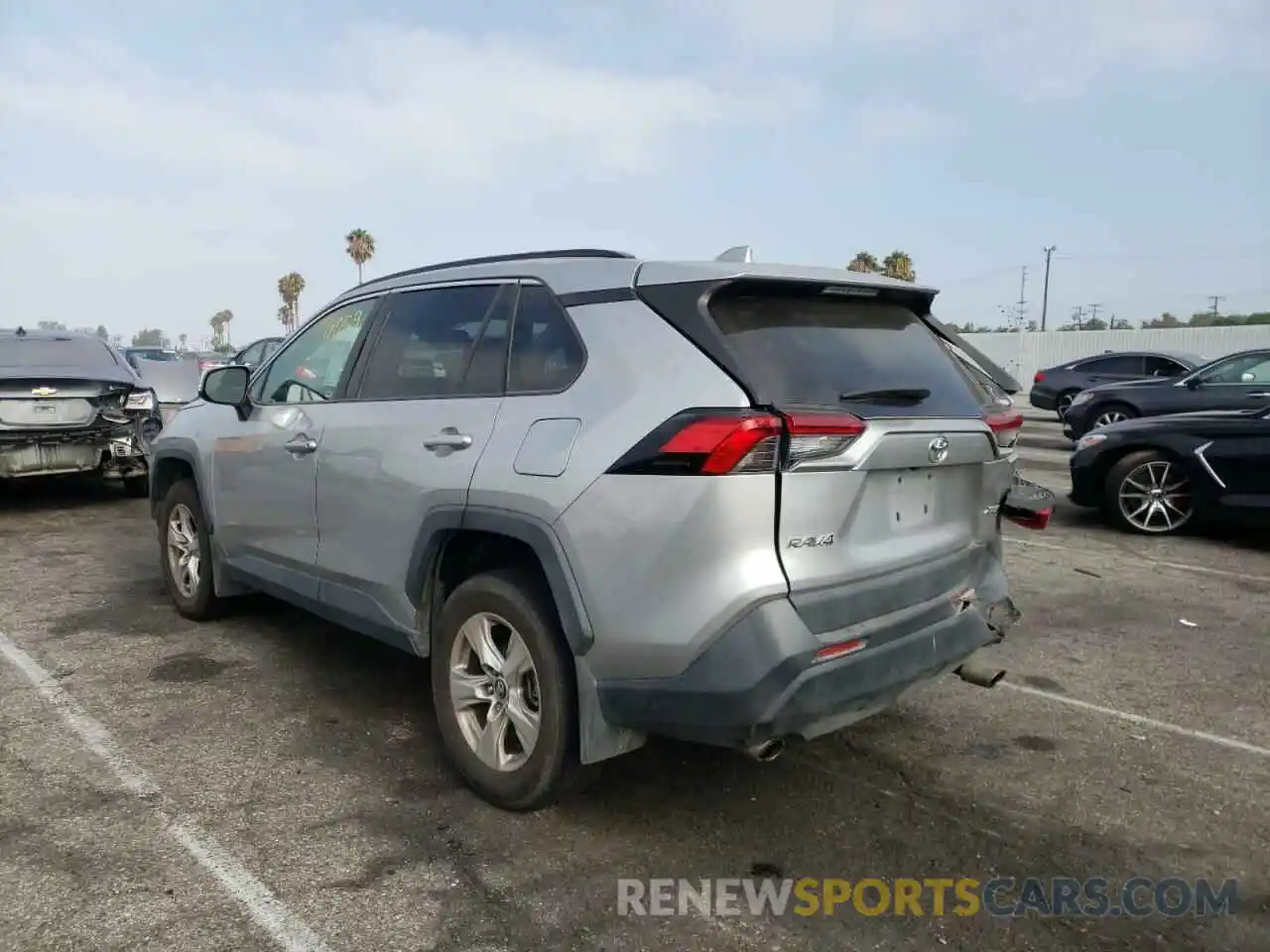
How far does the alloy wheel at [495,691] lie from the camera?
3186mm

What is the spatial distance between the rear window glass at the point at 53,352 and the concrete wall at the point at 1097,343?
2899 centimetres

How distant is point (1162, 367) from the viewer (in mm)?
18031

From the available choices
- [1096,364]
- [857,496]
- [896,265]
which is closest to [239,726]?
[857,496]

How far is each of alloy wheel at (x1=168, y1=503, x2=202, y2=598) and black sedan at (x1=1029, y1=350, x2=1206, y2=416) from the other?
16528 mm

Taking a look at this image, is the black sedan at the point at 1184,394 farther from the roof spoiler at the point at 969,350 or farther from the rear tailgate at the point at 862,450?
the rear tailgate at the point at 862,450

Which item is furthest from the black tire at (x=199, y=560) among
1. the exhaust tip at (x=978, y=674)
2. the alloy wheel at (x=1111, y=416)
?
the alloy wheel at (x=1111, y=416)

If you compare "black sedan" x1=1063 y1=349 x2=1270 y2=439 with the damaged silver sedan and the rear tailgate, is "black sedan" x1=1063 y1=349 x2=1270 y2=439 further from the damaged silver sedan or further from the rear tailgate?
the damaged silver sedan

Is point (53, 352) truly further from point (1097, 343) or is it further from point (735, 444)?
point (1097, 343)

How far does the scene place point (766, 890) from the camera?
9.43 feet

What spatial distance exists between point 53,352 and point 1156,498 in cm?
977

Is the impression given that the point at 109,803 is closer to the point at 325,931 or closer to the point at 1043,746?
the point at 325,931

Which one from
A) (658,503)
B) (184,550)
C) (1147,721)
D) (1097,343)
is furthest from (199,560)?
(1097,343)

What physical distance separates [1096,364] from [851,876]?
730 inches

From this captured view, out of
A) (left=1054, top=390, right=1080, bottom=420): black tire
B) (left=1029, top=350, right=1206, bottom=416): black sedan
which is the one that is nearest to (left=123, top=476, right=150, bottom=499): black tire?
(left=1029, top=350, right=1206, bottom=416): black sedan
